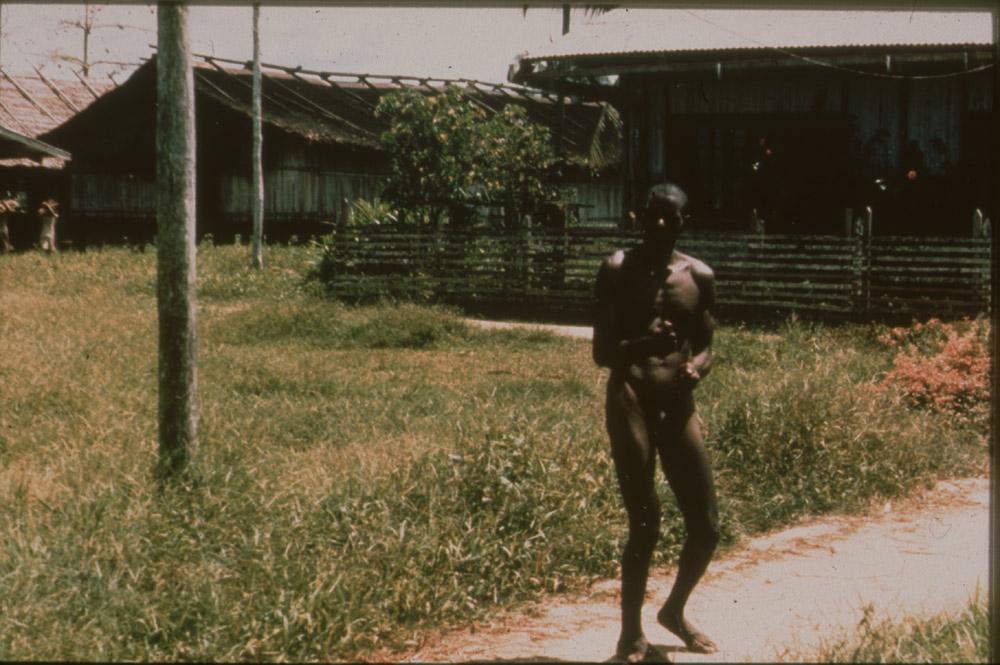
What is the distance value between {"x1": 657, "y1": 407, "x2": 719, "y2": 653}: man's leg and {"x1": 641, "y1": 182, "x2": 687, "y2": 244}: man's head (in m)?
0.73

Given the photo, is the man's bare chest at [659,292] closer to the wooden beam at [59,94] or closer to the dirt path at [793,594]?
the dirt path at [793,594]

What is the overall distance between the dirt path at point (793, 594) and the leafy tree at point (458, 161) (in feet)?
39.6

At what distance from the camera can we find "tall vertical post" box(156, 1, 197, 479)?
243 inches

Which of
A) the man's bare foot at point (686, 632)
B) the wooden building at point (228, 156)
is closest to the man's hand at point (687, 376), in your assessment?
the man's bare foot at point (686, 632)

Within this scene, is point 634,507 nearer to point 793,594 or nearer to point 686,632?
point 686,632

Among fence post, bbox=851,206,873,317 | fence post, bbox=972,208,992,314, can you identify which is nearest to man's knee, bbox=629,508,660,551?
fence post, bbox=972,208,992,314

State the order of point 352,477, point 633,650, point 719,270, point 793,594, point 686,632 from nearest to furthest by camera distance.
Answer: point 633,650, point 686,632, point 793,594, point 352,477, point 719,270

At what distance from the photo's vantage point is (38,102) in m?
31.7

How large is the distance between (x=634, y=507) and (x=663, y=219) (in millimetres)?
1184

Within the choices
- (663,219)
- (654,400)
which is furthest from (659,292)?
(654,400)

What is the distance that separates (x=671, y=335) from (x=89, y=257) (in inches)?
738

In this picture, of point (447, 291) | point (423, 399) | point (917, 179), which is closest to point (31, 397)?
point (423, 399)

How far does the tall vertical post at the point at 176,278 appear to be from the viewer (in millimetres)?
6184

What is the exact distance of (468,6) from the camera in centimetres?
456
